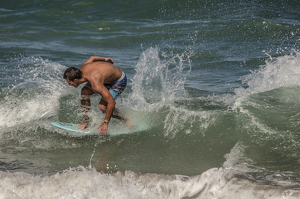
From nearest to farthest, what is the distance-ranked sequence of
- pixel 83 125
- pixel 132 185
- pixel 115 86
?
pixel 132 185, pixel 115 86, pixel 83 125

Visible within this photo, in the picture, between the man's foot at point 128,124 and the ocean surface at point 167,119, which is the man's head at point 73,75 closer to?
the ocean surface at point 167,119

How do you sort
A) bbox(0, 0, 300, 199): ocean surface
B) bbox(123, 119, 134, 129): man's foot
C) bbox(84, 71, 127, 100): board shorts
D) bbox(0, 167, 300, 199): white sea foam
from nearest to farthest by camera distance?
bbox(0, 167, 300, 199): white sea foam, bbox(0, 0, 300, 199): ocean surface, bbox(84, 71, 127, 100): board shorts, bbox(123, 119, 134, 129): man's foot

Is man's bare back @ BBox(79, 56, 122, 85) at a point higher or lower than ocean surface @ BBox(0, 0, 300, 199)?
higher

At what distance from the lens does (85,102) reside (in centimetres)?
555

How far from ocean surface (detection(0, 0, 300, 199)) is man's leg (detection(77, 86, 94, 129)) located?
142mm

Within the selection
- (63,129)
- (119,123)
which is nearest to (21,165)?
(63,129)

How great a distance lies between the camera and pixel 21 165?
14.4ft

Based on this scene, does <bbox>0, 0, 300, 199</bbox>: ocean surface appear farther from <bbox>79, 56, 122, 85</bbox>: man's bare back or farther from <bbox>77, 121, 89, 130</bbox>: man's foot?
<bbox>79, 56, 122, 85</bbox>: man's bare back

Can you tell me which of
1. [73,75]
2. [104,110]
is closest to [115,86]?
[104,110]

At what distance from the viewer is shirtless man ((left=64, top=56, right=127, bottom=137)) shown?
4.72m

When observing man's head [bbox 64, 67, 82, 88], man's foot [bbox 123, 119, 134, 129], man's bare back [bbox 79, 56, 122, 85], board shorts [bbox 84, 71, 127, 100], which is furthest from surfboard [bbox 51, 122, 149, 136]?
man's head [bbox 64, 67, 82, 88]

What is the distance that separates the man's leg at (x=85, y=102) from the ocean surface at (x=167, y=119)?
0.14 meters

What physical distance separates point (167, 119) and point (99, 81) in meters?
1.57

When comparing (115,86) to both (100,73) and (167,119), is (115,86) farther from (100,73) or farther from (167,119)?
(167,119)
